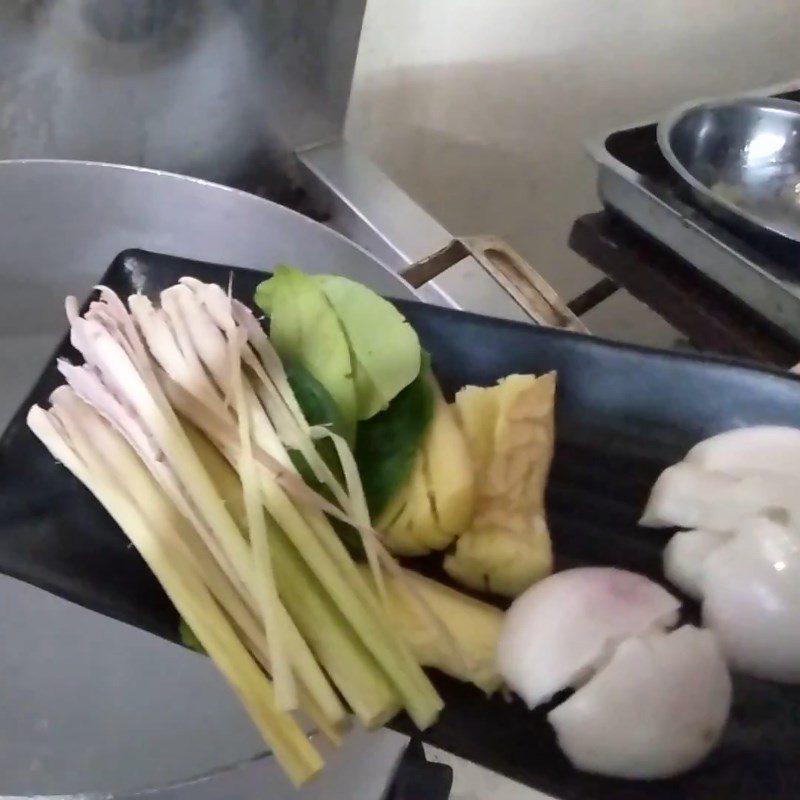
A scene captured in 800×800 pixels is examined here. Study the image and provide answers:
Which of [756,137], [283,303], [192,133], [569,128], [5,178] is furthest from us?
[569,128]

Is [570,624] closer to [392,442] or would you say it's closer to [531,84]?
[392,442]

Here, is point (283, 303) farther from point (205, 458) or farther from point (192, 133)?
point (192, 133)

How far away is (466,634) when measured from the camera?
384mm

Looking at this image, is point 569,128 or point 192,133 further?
point 569,128

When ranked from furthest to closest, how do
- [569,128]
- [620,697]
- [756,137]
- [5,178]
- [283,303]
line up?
[569,128]
[756,137]
[5,178]
[283,303]
[620,697]

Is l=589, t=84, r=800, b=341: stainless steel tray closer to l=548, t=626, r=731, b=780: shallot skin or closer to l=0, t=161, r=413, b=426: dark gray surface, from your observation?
l=0, t=161, r=413, b=426: dark gray surface

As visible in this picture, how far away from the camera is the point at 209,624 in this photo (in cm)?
37

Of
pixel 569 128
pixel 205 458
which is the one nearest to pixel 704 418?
pixel 205 458

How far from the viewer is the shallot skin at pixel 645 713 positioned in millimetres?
349

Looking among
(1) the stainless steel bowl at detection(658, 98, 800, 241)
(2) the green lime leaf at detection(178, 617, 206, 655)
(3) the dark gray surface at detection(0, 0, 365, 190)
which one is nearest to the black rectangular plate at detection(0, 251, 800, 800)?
(2) the green lime leaf at detection(178, 617, 206, 655)

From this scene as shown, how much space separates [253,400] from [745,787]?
26 centimetres

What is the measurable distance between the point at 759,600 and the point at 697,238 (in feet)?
1.34

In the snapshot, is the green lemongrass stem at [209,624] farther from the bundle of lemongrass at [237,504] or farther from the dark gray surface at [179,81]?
the dark gray surface at [179,81]

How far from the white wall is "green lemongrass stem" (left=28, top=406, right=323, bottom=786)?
0.55 m
